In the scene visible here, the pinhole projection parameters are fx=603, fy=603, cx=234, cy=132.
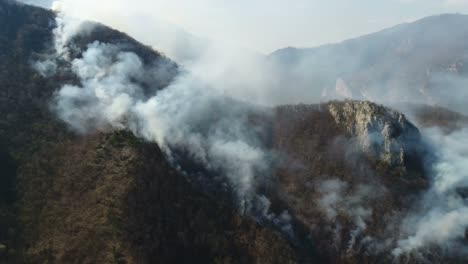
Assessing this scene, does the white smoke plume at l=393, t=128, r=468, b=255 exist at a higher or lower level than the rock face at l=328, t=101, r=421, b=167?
lower

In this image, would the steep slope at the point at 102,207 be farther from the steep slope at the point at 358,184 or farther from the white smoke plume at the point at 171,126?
the steep slope at the point at 358,184

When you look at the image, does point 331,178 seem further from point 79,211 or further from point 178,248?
point 79,211

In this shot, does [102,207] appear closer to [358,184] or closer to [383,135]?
[358,184]

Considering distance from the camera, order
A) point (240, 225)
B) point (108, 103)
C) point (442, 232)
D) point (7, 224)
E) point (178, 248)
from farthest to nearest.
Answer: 1. point (108, 103)
2. point (442, 232)
3. point (240, 225)
4. point (178, 248)
5. point (7, 224)

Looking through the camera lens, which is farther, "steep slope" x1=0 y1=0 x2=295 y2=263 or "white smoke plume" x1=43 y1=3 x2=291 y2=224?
"white smoke plume" x1=43 y1=3 x2=291 y2=224

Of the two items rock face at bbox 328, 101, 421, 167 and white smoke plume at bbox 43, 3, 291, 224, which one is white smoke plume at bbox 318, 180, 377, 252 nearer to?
rock face at bbox 328, 101, 421, 167

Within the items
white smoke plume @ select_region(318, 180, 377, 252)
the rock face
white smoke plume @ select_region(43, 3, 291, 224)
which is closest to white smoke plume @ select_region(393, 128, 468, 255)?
white smoke plume @ select_region(318, 180, 377, 252)

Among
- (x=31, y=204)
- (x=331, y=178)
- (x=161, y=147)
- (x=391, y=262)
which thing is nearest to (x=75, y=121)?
(x=161, y=147)

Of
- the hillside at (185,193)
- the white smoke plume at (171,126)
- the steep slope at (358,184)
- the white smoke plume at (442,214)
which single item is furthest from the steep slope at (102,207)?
the white smoke plume at (442,214)

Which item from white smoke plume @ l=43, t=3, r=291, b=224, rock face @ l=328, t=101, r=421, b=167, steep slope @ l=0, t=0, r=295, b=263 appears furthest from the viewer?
rock face @ l=328, t=101, r=421, b=167

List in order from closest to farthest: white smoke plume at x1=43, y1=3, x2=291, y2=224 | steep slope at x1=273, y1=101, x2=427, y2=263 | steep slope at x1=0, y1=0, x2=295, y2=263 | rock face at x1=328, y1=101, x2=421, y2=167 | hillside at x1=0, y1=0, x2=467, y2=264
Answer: steep slope at x1=0, y1=0, x2=295, y2=263 < hillside at x1=0, y1=0, x2=467, y2=264 < steep slope at x1=273, y1=101, x2=427, y2=263 < white smoke plume at x1=43, y1=3, x2=291, y2=224 < rock face at x1=328, y1=101, x2=421, y2=167

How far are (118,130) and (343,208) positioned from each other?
69.8 metres

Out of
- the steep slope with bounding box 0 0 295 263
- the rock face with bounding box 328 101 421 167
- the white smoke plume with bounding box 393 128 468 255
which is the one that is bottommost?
the steep slope with bounding box 0 0 295 263

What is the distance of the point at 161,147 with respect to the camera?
176000 millimetres
